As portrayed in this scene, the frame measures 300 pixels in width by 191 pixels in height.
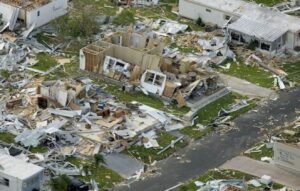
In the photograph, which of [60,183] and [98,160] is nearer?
[60,183]

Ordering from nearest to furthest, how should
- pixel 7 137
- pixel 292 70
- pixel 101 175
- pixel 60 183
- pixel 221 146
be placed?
pixel 60 183 < pixel 101 175 < pixel 7 137 < pixel 221 146 < pixel 292 70

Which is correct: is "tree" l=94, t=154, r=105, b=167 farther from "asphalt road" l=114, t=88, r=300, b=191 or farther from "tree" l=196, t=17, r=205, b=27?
"tree" l=196, t=17, r=205, b=27

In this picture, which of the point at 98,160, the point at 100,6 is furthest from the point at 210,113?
the point at 100,6

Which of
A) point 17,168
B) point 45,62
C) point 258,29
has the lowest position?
point 45,62

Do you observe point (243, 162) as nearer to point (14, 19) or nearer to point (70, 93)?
point (70, 93)

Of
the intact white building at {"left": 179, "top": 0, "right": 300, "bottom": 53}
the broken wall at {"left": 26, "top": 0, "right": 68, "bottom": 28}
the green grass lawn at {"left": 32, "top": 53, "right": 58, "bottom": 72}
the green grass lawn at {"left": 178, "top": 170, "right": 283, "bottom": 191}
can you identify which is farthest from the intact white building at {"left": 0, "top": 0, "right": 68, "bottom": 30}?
the green grass lawn at {"left": 178, "top": 170, "right": 283, "bottom": 191}

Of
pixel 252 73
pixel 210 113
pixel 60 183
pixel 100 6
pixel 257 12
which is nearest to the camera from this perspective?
pixel 60 183

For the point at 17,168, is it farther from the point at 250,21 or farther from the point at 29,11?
the point at 250,21
